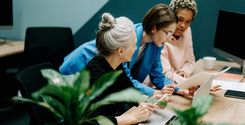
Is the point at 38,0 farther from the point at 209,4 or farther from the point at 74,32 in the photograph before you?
the point at 209,4

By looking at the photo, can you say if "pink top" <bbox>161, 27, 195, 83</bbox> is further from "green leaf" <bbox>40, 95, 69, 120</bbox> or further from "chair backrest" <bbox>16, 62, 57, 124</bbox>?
"green leaf" <bbox>40, 95, 69, 120</bbox>

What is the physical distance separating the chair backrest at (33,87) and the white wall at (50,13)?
7.01ft

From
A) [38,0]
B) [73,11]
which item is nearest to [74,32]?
[73,11]

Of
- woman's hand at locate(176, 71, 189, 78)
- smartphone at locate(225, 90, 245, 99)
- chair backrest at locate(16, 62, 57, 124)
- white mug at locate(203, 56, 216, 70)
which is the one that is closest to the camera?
chair backrest at locate(16, 62, 57, 124)

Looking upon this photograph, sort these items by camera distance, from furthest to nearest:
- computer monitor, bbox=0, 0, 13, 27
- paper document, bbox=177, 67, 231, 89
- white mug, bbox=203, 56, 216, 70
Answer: computer monitor, bbox=0, 0, 13, 27
white mug, bbox=203, 56, 216, 70
paper document, bbox=177, 67, 231, 89

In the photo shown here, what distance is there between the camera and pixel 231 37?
2.97 meters

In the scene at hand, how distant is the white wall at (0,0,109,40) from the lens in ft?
13.1

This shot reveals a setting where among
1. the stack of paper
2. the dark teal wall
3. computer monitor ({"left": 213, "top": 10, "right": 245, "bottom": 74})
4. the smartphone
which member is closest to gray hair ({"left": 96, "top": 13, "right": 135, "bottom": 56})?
the smartphone

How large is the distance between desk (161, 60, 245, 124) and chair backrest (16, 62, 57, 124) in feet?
2.23

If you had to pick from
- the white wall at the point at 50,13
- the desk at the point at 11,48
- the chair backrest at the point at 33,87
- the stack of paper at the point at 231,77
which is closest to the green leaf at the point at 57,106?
the chair backrest at the point at 33,87

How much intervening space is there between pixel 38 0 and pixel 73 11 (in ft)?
1.27

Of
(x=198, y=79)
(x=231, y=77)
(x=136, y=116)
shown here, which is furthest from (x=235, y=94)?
(x=136, y=116)

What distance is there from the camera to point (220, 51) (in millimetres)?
3131

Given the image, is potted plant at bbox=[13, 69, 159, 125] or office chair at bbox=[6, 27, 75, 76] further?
office chair at bbox=[6, 27, 75, 76]
